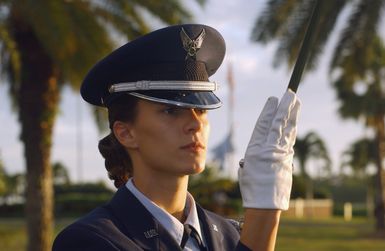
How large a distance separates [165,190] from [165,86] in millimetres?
275

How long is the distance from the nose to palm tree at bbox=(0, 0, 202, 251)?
9870 mm

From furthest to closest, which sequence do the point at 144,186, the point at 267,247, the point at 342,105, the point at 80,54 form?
the point at 342,105 < the point at 80,54 < the point at 144,186 < the point at 267,247

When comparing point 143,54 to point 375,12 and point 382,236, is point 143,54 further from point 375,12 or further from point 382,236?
point 382,236

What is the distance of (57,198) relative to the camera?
44.8m

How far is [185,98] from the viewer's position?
2.22m

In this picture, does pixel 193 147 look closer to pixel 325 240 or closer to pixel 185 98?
pixel 185 98

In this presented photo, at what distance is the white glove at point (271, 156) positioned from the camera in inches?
73.1

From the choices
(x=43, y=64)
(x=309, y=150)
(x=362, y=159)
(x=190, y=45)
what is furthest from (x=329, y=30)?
(x=309, y=150)

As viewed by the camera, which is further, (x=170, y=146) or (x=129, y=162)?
(x=129, y=162)

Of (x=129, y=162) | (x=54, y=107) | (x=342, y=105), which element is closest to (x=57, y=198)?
(x=342, y=105)

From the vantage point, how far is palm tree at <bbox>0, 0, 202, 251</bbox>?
12.2 meters

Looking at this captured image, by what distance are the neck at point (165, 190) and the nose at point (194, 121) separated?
16 cm

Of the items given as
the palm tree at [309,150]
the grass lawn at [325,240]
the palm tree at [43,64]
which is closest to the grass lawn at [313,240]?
the grass lawn at [325,240]

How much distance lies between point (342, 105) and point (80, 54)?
25.4 meters
